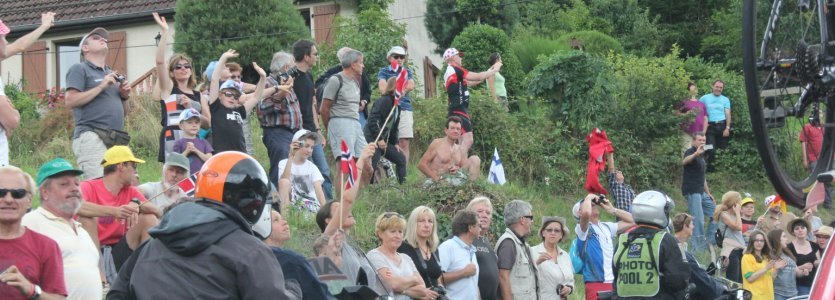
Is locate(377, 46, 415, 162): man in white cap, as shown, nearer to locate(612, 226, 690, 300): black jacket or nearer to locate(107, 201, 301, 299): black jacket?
locate(612, 226, 690, 300): black jacket

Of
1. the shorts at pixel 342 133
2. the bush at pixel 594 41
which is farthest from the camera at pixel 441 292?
the bush at pixel 594 41

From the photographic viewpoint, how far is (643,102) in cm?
2220

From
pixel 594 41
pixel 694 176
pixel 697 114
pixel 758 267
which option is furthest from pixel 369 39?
pixel 758 267

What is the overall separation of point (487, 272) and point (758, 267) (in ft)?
13.6

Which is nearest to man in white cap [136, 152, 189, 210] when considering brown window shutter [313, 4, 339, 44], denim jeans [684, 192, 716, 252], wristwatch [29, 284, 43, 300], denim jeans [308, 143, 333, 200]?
wristwatch [29, 284, 43, 300]

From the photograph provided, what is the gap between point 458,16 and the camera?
3114cm

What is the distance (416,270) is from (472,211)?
1588 mm

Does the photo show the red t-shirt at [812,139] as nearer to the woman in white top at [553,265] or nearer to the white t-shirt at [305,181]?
the woman in white top at [553,265]

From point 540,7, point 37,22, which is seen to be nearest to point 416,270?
point 37,22

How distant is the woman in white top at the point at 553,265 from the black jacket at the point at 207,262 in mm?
7130

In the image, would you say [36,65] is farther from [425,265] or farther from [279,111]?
[425,265]

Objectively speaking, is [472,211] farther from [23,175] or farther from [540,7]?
[540,7]

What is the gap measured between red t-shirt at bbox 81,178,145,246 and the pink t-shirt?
14556mm

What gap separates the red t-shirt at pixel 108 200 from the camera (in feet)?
30.4
